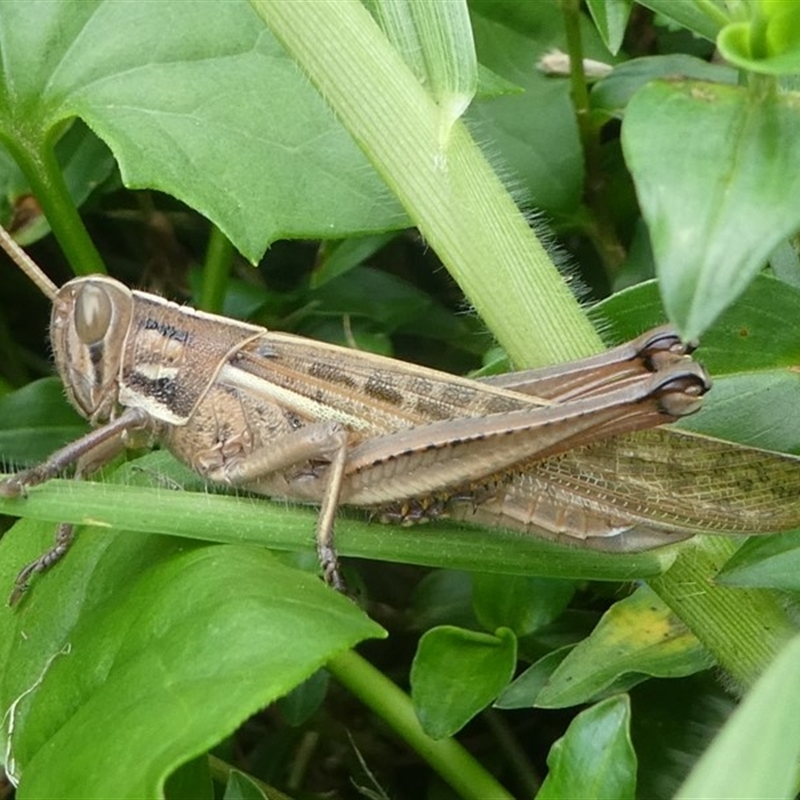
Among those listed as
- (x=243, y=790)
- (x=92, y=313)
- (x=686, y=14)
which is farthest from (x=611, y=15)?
(x=243, y=790)

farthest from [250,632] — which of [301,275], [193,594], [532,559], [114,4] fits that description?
[301,275]

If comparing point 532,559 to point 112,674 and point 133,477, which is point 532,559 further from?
point 133,477

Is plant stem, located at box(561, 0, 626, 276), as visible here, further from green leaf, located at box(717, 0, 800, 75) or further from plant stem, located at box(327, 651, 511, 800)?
plant stem, located at box(327, 651, 511, 800)

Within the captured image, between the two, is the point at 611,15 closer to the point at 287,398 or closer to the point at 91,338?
the point at 287,398

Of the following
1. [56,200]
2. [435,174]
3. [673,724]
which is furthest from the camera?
[56,200]

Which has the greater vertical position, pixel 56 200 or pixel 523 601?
pixel 56 200

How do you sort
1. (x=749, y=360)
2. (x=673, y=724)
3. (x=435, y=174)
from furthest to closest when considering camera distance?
(x=673, y=724) → (x=749, y=360) → (x=435, y=174)
